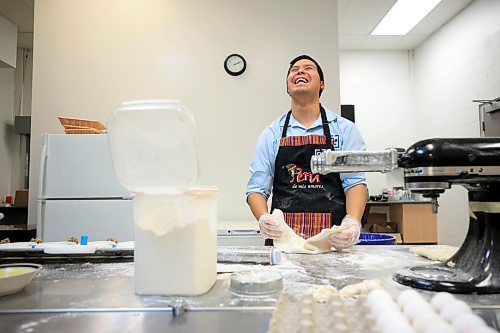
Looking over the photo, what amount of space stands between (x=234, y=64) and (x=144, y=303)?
277 cm

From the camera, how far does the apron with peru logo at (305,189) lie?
173cm

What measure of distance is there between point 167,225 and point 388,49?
522 centimetres

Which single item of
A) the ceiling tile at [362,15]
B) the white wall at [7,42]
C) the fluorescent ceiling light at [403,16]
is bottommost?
the white wall at [7,42]

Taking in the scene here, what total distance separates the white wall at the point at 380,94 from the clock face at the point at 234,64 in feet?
7.83

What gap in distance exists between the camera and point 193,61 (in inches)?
128

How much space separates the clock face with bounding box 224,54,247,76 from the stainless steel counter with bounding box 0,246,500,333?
2.46 meters

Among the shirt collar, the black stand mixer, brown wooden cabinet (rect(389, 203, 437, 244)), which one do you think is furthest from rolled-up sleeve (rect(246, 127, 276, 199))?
brown wooden cabinet (rect(389, 203, 437, 244))

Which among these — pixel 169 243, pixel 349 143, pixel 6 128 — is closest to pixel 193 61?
pixel 349 143

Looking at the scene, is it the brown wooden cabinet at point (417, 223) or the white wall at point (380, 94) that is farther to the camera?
the white wall at point (380, 94)

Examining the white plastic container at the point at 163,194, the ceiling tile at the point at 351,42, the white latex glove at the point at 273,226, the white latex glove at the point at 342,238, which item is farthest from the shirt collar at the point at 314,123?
the ceiling tile at the point at 351,42

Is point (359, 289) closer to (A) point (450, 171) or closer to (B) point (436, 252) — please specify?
(A) point (450, 171)

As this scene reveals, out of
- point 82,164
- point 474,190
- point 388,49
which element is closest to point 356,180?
point 474,190

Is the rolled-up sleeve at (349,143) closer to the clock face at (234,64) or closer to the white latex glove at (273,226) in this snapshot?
the white latex glove at (273,226)

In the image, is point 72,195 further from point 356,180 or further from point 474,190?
point 474,190
